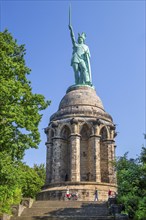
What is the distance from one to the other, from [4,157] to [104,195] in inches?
554

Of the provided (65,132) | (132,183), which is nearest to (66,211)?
(132,183)

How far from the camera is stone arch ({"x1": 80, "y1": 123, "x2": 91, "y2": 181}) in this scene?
2859 centimetres

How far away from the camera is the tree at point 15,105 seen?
537 inches

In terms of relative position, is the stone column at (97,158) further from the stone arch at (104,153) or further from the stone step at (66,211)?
the stone step at (66,211)

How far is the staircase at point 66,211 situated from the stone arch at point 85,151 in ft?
28.1

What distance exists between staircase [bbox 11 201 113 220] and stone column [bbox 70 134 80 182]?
6645mm

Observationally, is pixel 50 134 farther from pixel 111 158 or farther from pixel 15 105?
pixel 15 105

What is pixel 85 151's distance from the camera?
29.6m

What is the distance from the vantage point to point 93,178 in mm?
27172

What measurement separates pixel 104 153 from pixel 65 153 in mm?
3785

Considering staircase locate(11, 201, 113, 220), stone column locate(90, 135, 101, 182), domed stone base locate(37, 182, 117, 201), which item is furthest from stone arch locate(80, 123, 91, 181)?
staircase locate(11, 201, 113, 220)

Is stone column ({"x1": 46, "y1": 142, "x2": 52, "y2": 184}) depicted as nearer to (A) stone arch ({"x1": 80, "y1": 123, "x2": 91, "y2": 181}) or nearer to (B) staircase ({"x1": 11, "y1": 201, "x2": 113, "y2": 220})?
(A) stone arch ({"x1": 80, "y1": 123, "x2": 91, "y2": 181})

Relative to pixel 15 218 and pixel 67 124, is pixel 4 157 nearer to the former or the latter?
pixel 15 218

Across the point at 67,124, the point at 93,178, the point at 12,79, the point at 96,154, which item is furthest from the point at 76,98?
the point at 12,79
